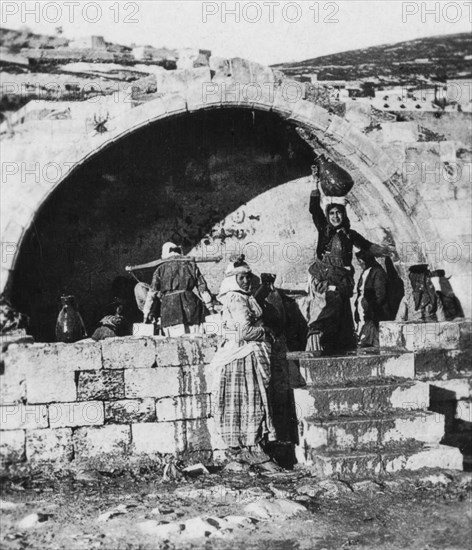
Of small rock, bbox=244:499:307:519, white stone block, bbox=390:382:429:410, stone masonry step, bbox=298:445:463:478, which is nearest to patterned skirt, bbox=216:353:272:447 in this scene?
stone masonry step, bbox=298:445:463:478

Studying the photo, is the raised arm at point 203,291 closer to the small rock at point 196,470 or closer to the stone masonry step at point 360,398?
the stone masonry step at point 360,398

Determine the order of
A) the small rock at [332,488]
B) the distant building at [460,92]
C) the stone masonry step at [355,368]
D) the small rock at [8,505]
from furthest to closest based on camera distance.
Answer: the distant building at [460,92] < the stone masonry step at [355,368] < the small rock at [332,488] < the small rock at [8,505]

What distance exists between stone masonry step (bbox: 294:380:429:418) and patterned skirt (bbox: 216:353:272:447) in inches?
19.2

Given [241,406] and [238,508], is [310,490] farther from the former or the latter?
[241,406]

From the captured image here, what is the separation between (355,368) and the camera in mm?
8625

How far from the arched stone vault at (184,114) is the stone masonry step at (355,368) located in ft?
7.37

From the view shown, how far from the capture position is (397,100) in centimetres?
1412

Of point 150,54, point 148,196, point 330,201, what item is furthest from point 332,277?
point 150,54

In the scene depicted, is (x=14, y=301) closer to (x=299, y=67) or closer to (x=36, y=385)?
(x=36, y=385)

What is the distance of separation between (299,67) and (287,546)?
34.4 feet

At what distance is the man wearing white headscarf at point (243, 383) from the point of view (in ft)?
26.0

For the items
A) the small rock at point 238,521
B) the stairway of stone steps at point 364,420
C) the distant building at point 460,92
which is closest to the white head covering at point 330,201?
the stairway of stone steps at point 364,420

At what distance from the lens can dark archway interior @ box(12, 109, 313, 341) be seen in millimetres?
10547

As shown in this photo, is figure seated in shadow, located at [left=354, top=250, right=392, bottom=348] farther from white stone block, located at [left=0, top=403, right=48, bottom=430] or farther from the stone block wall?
white stone block, located at [left=0, top=403, right=48, bottom=430]
